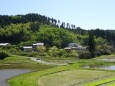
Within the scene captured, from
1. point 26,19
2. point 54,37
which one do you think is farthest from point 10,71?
point 26,19

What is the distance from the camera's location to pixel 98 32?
162 metres

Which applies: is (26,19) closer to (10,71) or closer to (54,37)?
(54,37)

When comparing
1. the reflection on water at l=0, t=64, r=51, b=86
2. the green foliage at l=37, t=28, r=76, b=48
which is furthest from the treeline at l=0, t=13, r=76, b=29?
the reflection on water at l=0, t=64, r=51, b=86

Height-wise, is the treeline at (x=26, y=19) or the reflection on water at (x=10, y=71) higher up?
the treeline at (x=26, y=19)

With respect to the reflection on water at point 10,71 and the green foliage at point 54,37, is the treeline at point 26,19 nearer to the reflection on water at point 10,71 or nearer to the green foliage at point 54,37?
the green foliage at point 54,37

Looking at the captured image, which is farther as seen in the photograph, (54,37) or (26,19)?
(26,19)

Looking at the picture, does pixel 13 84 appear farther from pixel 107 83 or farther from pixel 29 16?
pixel 29 16

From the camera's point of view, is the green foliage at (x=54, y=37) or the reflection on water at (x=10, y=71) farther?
the green foliage at (x=54, y=37)

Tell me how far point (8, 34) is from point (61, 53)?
49848 mm

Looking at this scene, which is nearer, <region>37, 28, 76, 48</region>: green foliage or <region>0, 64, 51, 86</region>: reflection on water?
Result: <region>0, 64, 51, 86</region>: reflection on water

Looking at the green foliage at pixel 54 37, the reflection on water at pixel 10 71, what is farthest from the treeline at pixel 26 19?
the reflection on water at pixel 10 71

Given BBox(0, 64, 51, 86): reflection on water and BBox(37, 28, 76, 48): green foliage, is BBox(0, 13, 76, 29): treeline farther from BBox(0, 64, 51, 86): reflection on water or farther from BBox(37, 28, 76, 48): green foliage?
BBox(0, 64, 51, 86): reflection on water

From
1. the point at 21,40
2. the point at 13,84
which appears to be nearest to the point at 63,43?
the point at 21,40

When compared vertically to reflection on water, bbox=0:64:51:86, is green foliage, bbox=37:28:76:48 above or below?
above
